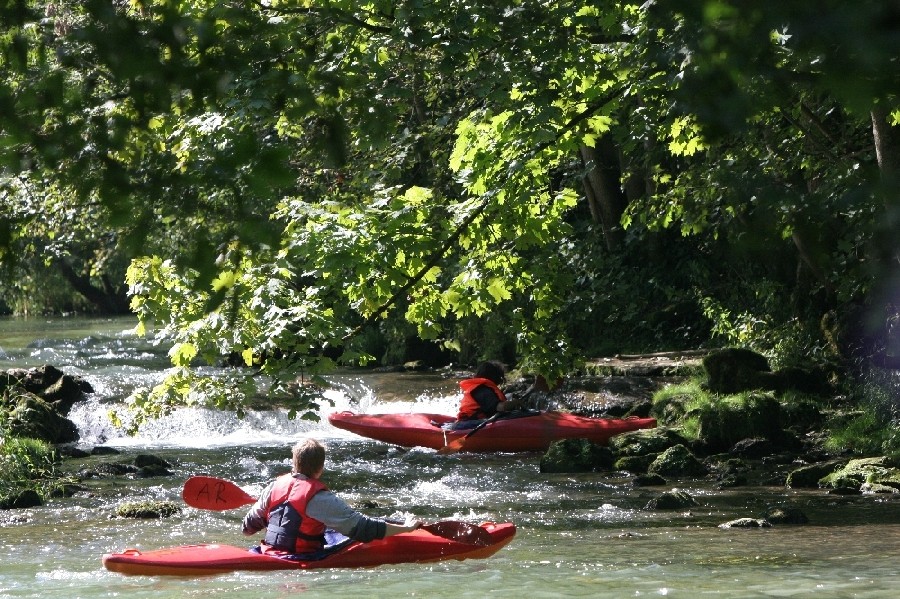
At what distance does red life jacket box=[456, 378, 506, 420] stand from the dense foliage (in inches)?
50.0

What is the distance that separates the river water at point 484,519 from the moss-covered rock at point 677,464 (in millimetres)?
389

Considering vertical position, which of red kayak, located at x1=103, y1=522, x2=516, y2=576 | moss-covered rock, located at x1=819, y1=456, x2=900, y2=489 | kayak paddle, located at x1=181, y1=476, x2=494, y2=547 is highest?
kayak paddle, located at x1=181, y1=476, x2=494, y2=547

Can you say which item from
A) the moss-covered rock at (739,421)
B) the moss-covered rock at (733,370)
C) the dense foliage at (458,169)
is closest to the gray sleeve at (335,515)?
the dense foliage at (458,169)

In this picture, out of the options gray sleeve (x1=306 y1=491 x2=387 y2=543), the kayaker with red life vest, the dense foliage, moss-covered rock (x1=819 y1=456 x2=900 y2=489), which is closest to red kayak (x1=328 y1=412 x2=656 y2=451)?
the kayaker with red life vest

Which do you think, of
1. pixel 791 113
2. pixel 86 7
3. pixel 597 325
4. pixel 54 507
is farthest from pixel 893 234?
pixel 597 325

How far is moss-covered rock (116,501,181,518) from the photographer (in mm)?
9086

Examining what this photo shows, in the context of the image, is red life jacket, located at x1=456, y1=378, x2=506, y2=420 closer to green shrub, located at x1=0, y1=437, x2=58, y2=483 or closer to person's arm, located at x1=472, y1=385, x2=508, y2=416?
person's arm, located at x1=472, y1=385, x2=508, y2=416

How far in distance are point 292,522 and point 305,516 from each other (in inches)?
4.1

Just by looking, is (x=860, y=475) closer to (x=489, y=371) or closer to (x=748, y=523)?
(x=748, y=523)

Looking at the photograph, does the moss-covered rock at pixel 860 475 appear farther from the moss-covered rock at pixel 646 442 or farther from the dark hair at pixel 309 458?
the dark hair at pixel 309 458

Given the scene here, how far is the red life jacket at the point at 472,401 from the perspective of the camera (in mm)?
12680

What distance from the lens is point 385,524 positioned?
682 centimetres

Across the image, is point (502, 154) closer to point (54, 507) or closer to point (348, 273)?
point (348, 273)

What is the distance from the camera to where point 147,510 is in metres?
9.12
